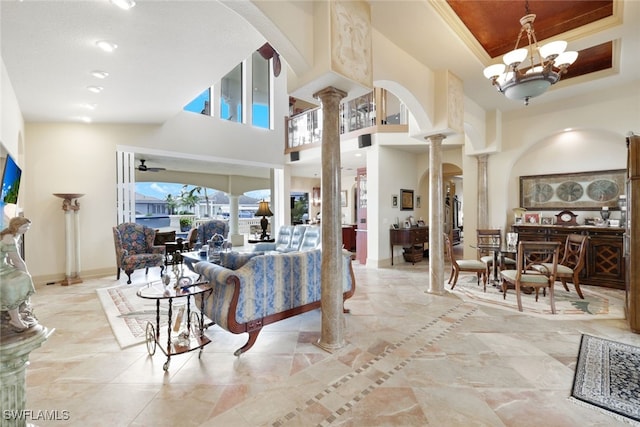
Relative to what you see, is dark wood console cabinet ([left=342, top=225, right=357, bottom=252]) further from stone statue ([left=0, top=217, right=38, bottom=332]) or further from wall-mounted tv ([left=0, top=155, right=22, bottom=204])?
stone statue ([left=0, top=217, right=38, bottom=332])

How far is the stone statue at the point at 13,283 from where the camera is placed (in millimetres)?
1174

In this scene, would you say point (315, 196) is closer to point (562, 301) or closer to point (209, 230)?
point (209, 230)

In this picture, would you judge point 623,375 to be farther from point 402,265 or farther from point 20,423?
point 402,265

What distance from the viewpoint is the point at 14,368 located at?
124 cm

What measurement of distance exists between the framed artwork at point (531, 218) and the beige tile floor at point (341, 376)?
104 inches

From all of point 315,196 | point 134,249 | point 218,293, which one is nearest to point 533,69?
point 218,293

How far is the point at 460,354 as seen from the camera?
8.48 ft

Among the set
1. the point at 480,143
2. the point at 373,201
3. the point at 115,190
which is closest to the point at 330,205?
the point at 373,201

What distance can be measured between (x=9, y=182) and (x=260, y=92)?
268 inches

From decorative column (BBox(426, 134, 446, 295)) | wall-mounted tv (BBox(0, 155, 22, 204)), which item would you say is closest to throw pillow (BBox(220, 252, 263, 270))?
wall-mounted tv (BBox(0, 155, 22, 204))

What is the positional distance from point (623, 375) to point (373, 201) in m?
4.81

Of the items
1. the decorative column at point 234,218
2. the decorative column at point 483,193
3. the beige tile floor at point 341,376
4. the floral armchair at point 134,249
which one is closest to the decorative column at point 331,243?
the beige tile floor at point 341,376

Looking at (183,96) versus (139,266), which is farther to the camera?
(139,266)

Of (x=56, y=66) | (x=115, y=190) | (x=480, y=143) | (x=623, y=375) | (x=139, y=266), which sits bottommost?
(x=623, y=375)
